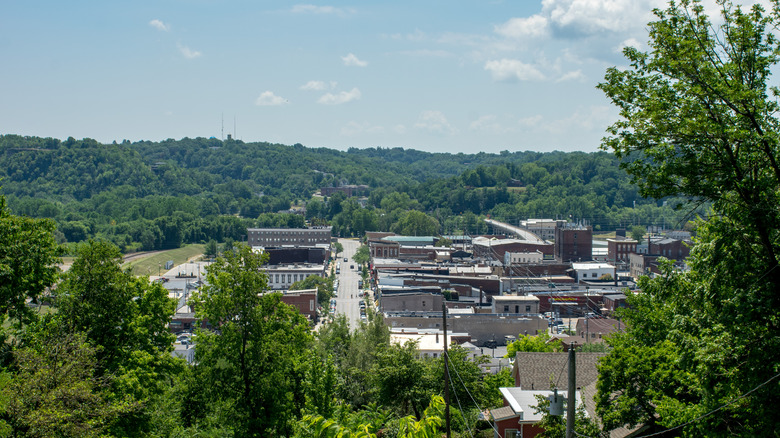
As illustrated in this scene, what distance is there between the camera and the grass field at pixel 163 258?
99.2m

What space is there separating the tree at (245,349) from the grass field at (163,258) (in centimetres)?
8363

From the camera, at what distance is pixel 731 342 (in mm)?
9391

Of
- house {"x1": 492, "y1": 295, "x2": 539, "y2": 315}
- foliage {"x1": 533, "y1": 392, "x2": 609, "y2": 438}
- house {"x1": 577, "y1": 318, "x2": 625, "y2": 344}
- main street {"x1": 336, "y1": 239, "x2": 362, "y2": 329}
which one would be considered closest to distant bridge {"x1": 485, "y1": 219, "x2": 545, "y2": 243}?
main street {"x1": 336, "y1": 239, "x2": 362, "y2": 329}

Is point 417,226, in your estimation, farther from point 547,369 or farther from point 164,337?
point 164,337

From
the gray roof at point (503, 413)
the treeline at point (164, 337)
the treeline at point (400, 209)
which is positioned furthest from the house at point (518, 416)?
the treeline at point (400, 209)

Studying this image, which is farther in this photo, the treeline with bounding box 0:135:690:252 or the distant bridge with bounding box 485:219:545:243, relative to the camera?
the treeline with bounding box 0:135:690:252

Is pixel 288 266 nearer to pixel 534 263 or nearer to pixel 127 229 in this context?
pixel 534 263

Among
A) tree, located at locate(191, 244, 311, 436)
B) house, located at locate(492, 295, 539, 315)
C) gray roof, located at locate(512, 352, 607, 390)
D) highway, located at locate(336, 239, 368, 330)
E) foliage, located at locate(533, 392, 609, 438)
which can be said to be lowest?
highway, located at locate(336, 239, 368, 330)

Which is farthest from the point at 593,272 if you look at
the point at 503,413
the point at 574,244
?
the point at 503,413

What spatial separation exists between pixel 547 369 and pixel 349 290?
60025mm

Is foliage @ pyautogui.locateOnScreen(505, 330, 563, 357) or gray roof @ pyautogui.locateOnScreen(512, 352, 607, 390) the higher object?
gray roof @ pyautogui.locateOnScreen(512, 352, 607, 390)

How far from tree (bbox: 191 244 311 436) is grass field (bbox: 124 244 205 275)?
8363 centimetres

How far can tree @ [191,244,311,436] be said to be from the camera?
1547 cm

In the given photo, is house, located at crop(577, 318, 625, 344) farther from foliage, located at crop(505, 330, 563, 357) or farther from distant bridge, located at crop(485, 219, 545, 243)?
distant bridge, located at crop(485, 219, 545, 243)
